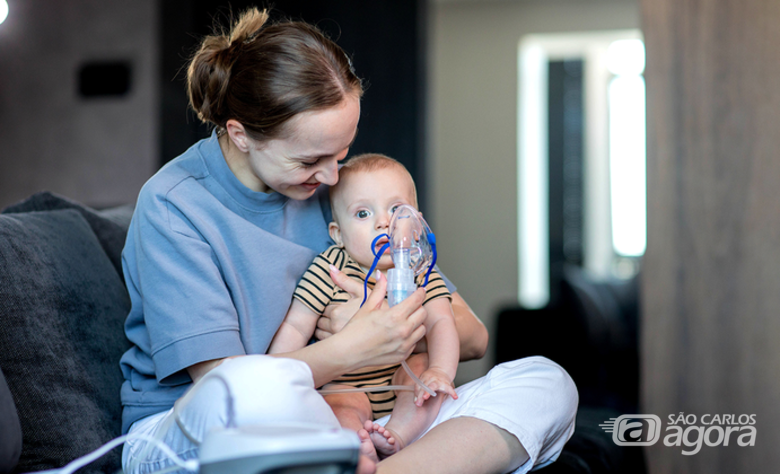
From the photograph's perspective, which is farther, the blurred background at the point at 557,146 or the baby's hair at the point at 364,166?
the blurred background at the point at 557,146

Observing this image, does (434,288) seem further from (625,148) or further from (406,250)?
(625,148)

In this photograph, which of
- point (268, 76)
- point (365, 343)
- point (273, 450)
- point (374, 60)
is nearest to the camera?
point (273, 450)

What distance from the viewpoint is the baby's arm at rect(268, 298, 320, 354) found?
121 cm

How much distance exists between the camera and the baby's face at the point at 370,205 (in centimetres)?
123

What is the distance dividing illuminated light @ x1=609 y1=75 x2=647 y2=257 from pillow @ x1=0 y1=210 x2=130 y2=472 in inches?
186

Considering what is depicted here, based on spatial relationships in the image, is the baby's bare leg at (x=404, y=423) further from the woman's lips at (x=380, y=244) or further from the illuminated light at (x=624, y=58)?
the illuminated light at (x=624, y=58)

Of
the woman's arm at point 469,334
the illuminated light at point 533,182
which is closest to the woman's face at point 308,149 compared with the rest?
the woman's arm at point 469,334

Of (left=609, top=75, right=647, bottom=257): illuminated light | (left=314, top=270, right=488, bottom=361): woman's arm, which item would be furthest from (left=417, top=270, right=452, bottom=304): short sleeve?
(left=609, top=75, right=647, bottom=257): illuminated light

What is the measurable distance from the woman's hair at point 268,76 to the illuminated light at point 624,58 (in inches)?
183

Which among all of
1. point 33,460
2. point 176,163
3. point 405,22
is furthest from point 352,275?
point 405,22

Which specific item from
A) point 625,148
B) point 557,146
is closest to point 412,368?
point 557,146

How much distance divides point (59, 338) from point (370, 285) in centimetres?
58

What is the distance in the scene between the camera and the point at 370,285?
4.17 feet

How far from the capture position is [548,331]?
349 centimetres
